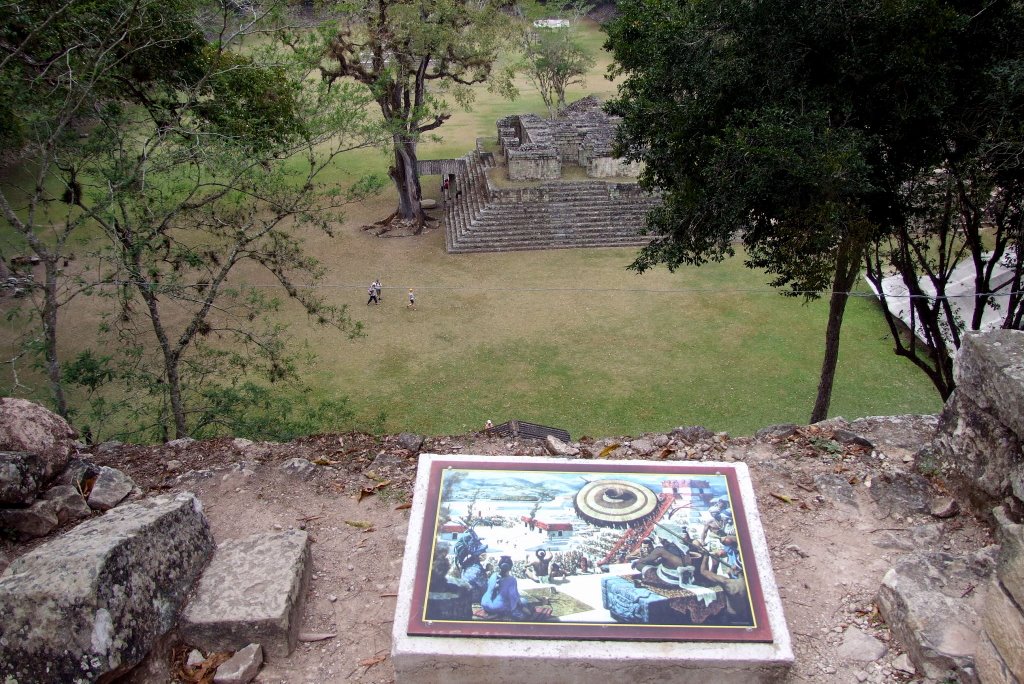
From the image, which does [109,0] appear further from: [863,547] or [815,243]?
[863,547]

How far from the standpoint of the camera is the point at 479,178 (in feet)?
66.3

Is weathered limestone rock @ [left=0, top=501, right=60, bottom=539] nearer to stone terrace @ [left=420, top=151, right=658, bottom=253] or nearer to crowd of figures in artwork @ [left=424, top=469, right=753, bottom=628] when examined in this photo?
crowd of figures in artwork @ [left=424, top=469, right=753, bottom=628]

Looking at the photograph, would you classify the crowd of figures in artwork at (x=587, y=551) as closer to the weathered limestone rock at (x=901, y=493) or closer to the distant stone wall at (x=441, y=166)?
the weathered limestone rock at (x=901, y=493)

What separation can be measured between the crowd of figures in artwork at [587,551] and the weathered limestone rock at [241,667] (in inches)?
45.0

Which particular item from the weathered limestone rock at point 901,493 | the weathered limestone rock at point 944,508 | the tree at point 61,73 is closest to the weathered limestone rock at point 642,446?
the weathered limestone rock at point 901,493

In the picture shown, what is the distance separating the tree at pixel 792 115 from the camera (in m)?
7.24

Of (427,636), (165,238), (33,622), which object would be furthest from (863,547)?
(165,238)

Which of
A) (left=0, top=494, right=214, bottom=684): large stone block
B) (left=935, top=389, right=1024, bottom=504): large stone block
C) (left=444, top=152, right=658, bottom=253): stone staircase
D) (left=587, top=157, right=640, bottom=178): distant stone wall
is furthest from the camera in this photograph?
(left=587, top=157, right=640, bottom=178): distant stone wall

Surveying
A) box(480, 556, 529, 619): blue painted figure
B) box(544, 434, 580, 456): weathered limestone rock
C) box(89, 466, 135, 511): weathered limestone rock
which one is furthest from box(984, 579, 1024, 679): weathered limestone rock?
box(89, 466, 135, 511): weathered limestone rock

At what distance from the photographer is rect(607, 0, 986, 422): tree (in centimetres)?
724

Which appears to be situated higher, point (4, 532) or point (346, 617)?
point (4, 532)

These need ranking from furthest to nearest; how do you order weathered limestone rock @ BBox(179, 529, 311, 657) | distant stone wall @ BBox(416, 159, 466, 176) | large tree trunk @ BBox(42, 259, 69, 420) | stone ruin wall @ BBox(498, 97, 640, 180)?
1. distant stone wall @ BBox(416, 159, 466, 176)
2. stone ruin wall @ BBox(498, 97, 640, 180)
3. large tree trunk @ BBox(42, 259, 69, 420)
4. weathered limestone rock @ BBox(179, 529, 311, 657)

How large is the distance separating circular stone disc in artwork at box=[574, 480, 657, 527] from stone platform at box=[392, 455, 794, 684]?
0.01 m

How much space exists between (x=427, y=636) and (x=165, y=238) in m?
6.70
